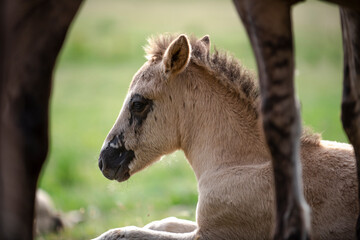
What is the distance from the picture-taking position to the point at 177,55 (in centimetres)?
509

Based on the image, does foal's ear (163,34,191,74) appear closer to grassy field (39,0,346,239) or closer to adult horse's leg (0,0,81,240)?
grassy field (39,0,346,239)

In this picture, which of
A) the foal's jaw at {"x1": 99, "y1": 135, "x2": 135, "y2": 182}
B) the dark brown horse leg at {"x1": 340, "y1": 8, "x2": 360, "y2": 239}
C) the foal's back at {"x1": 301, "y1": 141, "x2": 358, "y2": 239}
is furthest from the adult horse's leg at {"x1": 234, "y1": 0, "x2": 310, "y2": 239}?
the foal's jaw at {"x1": 99, "y1": 135, "x2": 135, "y2": 182}

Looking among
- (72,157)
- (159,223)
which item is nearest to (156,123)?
(159,223)

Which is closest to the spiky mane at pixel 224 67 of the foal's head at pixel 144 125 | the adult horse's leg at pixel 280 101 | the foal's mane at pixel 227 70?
the foal's mane at pixel 227 70

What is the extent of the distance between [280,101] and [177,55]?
1.59 m

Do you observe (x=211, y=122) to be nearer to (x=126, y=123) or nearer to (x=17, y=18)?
(x=126, y=123)

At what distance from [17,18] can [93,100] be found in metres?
17.1

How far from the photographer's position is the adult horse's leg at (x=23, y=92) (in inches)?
145

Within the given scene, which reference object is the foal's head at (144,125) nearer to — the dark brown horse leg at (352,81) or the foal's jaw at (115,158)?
the foal's jaw at (115,158)

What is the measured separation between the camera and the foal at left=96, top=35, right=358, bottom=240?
4625 millimetres

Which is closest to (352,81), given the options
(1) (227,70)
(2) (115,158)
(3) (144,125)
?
(1) (227,70)

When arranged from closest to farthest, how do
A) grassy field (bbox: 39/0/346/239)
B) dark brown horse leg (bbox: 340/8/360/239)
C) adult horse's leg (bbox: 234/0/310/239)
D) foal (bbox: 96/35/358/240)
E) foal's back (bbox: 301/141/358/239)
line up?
adult horse's leg (bbox: 234/0/310/239) < dark brown horse leg (bbox: 340/8/360/239) < foal's back (bbox: 301/141/358/239) < foal (bbox: 96/35/358/240) < grassy field (bbox: 39/0/346/239)

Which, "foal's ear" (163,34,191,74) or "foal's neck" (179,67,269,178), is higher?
"foal's ear" (163,34,191,74)

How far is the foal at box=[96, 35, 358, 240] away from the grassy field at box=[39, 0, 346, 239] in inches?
24.0
